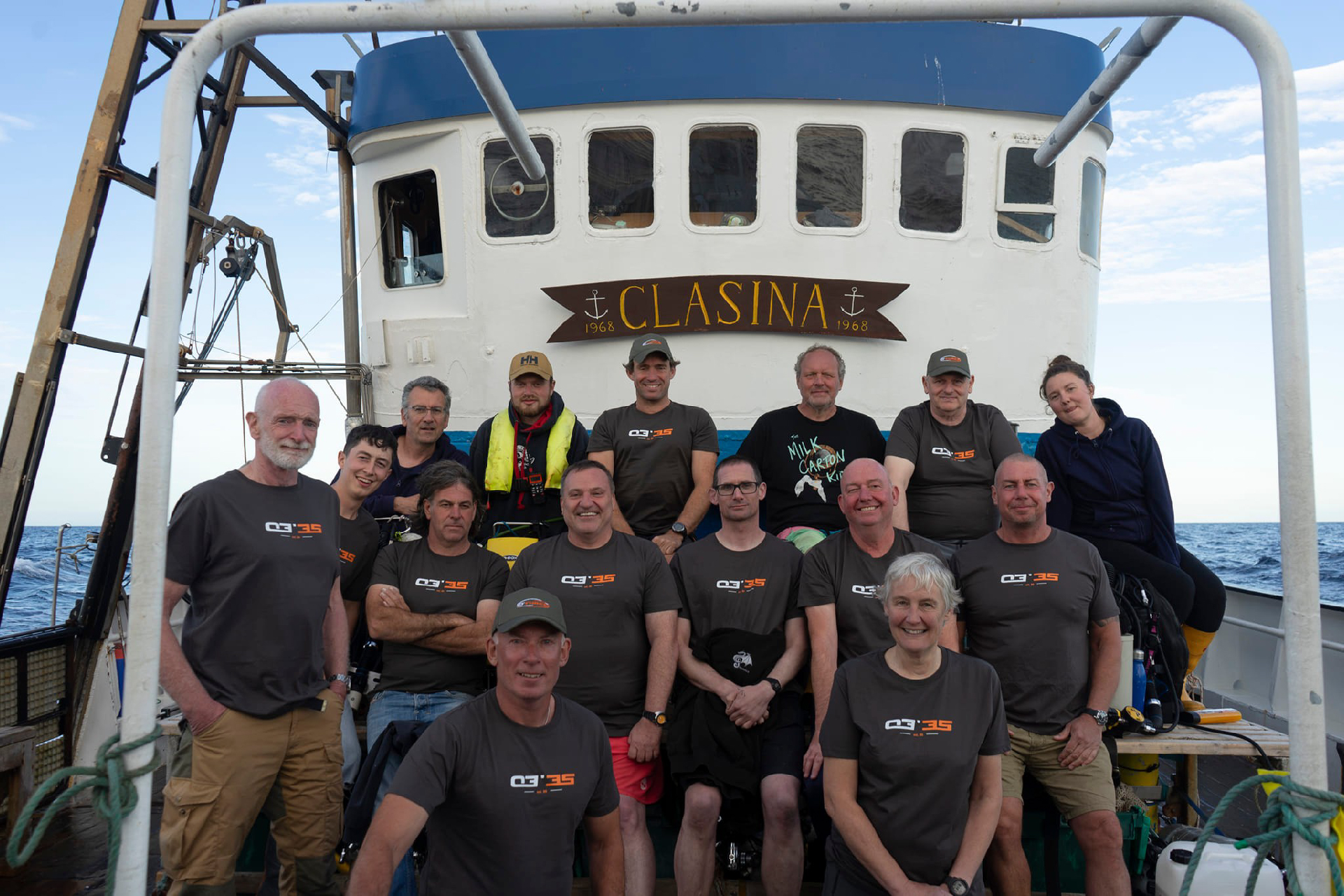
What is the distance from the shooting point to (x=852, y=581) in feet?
13.4

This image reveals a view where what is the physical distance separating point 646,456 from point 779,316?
1847 mm

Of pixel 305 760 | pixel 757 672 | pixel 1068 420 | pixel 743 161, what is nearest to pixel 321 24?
pixel 305 760

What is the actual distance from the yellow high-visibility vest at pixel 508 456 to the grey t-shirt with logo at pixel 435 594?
70 centimetres

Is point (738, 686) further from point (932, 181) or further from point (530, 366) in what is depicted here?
point (932, 181)

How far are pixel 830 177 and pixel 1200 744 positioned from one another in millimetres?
4100

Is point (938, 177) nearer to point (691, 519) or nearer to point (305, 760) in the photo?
point (691, 519)

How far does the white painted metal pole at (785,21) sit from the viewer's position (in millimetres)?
2473

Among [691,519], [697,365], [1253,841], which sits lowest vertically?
[1253,841]

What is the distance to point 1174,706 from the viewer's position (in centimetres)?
442

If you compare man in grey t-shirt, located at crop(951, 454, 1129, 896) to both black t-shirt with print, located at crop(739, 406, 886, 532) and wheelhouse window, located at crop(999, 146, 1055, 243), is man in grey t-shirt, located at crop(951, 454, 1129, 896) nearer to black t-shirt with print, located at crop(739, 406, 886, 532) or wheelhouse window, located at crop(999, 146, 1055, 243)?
black t-shirt with print, located at crop(739, 406, 886, 532)

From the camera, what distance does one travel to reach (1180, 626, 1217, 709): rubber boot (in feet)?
15.4

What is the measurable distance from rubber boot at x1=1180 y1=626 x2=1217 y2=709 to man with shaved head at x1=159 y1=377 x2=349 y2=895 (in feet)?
13.2

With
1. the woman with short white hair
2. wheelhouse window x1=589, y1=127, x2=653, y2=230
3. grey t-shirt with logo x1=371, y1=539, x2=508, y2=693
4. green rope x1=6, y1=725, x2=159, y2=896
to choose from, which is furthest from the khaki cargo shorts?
wheelhouse window x1=589, y1=127, x2=653, y2=230

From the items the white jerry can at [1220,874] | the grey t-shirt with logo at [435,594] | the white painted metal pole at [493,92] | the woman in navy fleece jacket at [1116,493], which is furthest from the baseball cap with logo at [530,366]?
the white jerry can at [1220,874]
